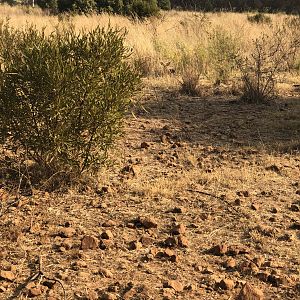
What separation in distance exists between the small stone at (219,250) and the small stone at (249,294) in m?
0.50

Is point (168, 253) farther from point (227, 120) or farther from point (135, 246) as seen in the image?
point (227, 120)

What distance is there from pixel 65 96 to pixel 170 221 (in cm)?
130

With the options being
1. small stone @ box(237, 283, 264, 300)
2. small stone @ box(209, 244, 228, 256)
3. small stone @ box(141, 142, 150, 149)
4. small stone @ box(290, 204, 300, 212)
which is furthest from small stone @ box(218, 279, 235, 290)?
small stone @ box(141, 142, 150, 149)

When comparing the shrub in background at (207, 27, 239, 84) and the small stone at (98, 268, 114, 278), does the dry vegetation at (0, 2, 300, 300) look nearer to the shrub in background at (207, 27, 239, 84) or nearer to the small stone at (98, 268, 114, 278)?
the small stone at (98, 268, 114, 278)

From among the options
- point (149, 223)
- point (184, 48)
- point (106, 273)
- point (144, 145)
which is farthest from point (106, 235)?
point (184, 48)

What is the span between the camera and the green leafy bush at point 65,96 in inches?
155

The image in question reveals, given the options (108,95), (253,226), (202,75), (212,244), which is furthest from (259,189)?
(202,75)

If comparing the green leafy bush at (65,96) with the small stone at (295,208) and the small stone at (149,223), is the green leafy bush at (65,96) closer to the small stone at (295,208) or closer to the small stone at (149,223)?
the small stone at (149,223)

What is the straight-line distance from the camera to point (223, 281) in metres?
2.83

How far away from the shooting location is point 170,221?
368 centimetres

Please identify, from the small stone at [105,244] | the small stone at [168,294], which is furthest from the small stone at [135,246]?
the small stone at [168,294]

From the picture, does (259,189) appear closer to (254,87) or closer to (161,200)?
(161,200)

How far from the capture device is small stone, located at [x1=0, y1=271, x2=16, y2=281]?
9.30 ft

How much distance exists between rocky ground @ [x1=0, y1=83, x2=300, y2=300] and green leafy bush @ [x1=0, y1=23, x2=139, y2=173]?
0.38 m
